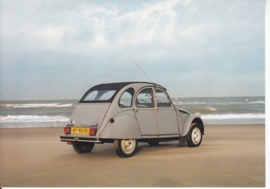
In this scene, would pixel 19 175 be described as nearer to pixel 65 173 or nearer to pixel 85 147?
pixel 65 173

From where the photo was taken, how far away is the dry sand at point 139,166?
5289mm

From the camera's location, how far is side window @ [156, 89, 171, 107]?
7555 mm

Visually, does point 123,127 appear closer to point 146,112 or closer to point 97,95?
point 146,112

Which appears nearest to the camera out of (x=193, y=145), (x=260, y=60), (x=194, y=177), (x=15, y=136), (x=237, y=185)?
(x=237, y=185)

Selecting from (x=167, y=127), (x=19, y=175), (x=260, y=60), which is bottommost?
(x=19, y=175)

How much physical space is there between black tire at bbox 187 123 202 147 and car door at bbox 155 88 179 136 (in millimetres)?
481

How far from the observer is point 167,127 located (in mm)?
7535

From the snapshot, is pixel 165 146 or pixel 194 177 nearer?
pixel 194 177

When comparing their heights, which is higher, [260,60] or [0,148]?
[260,60]

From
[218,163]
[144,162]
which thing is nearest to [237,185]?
[218,163]

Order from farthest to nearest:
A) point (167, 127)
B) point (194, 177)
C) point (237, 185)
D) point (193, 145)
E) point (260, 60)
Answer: point (260, 60)
point (193, 145)
point (167, 127)
point (194, 177)
point (237, 185)

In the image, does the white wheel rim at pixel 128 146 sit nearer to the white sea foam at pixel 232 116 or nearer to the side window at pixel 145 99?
the side window at pixel 145 99

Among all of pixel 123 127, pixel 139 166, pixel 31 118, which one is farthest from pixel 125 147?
pixel 31 118

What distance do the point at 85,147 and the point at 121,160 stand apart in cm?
128
